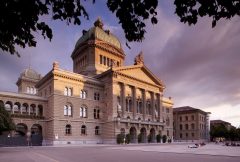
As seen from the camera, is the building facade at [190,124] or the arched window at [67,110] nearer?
the arched window at [67,110]

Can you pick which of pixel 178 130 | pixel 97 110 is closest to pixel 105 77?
pixel 97 110

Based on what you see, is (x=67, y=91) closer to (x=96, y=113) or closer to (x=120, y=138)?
(x=96, y=113)

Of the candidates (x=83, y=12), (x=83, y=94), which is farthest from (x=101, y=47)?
(x=83, y=12)

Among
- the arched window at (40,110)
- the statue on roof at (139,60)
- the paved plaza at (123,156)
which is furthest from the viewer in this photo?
the statue on roof at (139,60)

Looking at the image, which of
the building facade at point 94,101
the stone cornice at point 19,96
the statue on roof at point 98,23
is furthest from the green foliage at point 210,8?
the statue on roof at point 98,23

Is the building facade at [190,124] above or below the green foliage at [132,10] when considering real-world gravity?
below

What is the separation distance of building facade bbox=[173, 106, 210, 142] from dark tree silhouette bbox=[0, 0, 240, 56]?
116 metres

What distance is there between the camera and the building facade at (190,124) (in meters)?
119

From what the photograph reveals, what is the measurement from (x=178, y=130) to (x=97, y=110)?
62.0 m

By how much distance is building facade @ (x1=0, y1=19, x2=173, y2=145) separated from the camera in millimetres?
64375

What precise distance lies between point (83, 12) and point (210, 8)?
261cm

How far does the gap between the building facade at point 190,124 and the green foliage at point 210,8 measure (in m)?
116

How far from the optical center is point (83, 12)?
6.73 m

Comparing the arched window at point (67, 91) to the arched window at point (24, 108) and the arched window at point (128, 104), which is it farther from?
the arched window at point (128, 104)
